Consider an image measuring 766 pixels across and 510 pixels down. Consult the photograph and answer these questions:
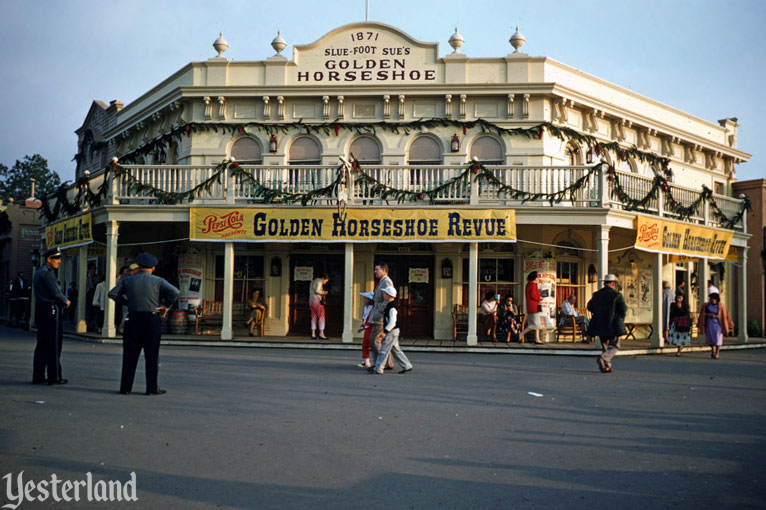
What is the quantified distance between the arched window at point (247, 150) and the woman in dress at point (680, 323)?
1303 centimetres

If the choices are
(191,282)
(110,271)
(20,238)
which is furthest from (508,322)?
(20,238)

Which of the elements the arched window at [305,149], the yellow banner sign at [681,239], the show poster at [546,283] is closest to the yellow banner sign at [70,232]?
the arched window at [305,149]

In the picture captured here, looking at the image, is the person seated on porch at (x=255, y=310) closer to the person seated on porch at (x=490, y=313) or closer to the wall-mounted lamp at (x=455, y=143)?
the person seated on porch at (x=490, y=313)

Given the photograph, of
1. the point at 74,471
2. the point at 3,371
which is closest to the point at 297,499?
the point at 74,471

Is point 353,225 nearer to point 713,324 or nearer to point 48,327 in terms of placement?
point 713,324

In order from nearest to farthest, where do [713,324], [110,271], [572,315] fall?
[713,324]
[110,271]
[572,315]

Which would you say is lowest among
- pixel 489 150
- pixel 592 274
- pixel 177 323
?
pixel 177 323

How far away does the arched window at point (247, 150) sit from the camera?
894 inches

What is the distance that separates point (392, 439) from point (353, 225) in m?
12.4

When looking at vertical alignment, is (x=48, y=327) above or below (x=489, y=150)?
below

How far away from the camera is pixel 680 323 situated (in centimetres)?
1883

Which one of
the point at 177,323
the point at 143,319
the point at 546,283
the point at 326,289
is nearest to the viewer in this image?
the point at 143,319

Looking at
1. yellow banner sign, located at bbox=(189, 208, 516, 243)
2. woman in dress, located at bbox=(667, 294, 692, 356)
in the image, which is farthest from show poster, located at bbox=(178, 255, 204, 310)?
woman in dress, located at bbox=(667, 294, 692, 356)

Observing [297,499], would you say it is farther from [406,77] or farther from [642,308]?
[642,308]
